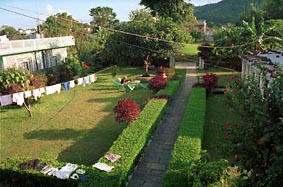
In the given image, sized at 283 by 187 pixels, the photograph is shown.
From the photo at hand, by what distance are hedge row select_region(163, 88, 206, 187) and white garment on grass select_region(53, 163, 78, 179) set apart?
2857mm

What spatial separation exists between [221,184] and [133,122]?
532 centimetres

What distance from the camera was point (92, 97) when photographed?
2039cm

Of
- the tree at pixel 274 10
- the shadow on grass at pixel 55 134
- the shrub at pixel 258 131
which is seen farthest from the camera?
the tree at pixel 274 10

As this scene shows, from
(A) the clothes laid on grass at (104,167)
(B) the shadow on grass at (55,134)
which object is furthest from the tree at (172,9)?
(A) the clothes laid on grass at (104,167)

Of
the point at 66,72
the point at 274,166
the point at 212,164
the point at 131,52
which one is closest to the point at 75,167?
the point at 212,164

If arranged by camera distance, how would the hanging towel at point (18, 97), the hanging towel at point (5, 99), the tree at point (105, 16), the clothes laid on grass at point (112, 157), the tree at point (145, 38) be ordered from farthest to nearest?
the tree at point (105, 16) → the tree at point (145, 38) → the hanging towel at point (18, 97) → the hanging towel at point (5, 99) → the clothes laid on grass at point (112, 157)

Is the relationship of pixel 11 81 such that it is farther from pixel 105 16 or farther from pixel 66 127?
pixel 105 16

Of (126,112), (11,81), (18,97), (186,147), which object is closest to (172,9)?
(11,81)

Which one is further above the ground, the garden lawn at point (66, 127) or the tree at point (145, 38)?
the tree at point (145, 38)

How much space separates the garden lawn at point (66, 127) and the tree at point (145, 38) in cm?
847

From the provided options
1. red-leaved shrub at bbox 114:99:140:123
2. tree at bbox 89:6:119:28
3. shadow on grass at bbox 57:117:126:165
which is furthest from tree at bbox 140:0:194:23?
tree at bbox 89:6:119:28

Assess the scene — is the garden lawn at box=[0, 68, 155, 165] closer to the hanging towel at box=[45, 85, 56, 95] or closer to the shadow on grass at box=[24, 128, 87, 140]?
the shadow on grass at box=[24, 128, 87, 140]

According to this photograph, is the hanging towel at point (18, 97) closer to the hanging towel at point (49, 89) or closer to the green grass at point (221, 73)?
the hanging towel at point (49, 89)

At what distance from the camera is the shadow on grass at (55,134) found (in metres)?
12.9
